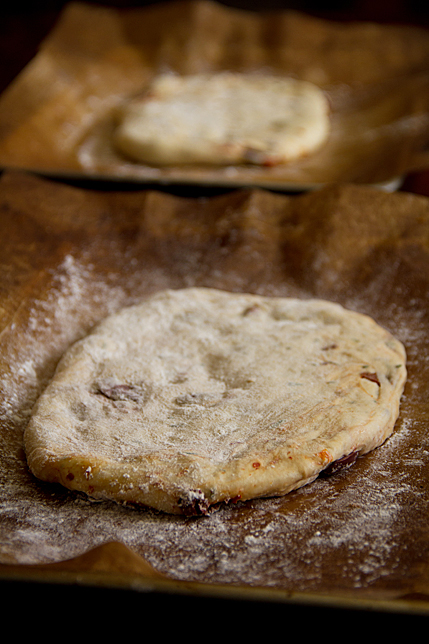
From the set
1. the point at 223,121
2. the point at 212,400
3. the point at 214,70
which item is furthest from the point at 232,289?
the point at 214,70

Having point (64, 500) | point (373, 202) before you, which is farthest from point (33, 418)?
point (373, 202)

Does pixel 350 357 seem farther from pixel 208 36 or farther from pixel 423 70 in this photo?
pixel 208 36

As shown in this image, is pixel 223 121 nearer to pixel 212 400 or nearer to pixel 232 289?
pixel 232 289

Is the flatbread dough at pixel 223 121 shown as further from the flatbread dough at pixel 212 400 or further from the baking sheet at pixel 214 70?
the flatbread dough at pixel 212 400

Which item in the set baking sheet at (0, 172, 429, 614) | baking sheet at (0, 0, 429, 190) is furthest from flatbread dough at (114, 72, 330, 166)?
baking sheet at (0, 172, 429, 614)

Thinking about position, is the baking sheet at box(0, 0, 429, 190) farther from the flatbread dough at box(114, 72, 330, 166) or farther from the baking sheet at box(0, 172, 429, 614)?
the baking sheet at box(0, 172, 429, 614)

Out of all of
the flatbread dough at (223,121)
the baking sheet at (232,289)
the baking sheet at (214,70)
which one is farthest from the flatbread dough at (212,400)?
the flatbread dough at (223,121)
